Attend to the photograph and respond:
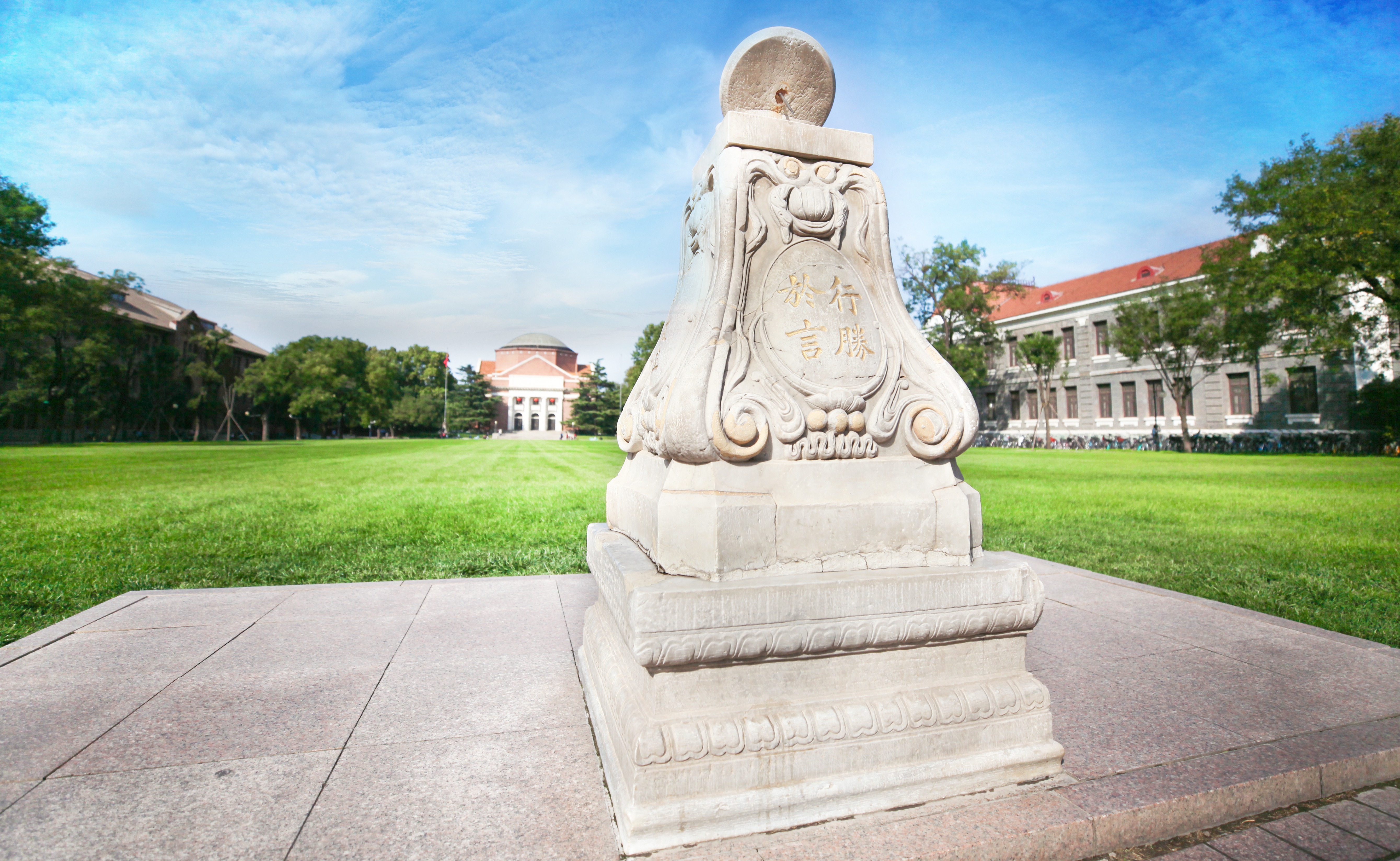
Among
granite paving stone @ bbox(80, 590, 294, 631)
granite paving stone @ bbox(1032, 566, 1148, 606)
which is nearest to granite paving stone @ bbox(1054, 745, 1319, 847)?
granite paving stone @ bbox(1032, 566, 1148, 606)

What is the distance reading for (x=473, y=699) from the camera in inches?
116

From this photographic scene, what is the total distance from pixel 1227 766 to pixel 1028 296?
154 feet

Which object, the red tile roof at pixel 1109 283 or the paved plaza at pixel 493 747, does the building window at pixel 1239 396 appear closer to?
the red tile roof at pixel 1109 283

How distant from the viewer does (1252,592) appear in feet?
16.4

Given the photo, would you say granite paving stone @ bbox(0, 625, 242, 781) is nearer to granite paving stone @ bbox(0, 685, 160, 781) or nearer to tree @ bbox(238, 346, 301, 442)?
granite paving stone @ bbox(0, 685, 160, 781)

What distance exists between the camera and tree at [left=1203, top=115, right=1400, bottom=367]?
18.3m

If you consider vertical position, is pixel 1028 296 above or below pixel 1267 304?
above

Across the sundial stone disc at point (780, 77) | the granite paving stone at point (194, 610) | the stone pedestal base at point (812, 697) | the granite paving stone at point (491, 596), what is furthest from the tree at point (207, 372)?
the stone pedestal base at point (812, 697)

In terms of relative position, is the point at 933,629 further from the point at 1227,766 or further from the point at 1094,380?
the point at 1094,380

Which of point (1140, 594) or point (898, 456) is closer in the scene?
point (898, 456)

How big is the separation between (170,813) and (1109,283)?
44473 millimetres

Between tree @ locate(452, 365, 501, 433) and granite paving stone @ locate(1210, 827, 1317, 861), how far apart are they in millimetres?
78133

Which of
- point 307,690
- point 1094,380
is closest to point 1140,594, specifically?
point 307,690

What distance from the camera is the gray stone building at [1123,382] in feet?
92.8
